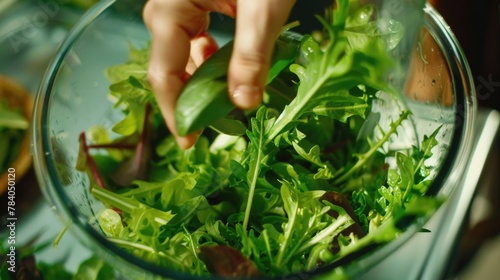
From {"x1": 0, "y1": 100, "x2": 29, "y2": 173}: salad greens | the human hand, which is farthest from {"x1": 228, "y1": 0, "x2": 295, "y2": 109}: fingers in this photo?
{"x1": 0, "y1": 100, "x2": 29, "y2": 173}: salad greens

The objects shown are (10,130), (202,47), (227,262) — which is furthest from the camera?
(10,130)

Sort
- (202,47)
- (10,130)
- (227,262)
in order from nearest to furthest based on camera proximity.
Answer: (227,262), (202,47), (10,130)

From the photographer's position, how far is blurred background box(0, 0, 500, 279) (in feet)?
1.61

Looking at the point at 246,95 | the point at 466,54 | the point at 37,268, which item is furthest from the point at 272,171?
the point at 466,54

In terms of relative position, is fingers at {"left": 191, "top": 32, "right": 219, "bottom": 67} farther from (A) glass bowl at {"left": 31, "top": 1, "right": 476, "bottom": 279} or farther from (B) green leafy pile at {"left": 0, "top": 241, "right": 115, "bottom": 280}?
(B) green leafy pile at {"left": 0, "top": 241, "right": 115, "bottom": 280}

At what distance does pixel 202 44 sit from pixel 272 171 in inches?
3.9

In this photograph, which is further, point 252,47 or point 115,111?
point 115,111

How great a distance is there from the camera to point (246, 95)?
0.95 feet

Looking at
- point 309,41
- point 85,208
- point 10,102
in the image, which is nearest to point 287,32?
point 309,41

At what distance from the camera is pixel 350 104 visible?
34 cm

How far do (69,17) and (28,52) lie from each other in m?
0.06

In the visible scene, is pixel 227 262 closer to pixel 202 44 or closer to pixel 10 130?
pixel 202 44

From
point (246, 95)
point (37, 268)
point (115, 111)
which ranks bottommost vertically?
point (37, 268)

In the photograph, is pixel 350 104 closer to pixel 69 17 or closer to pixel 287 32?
pixel 287 32
